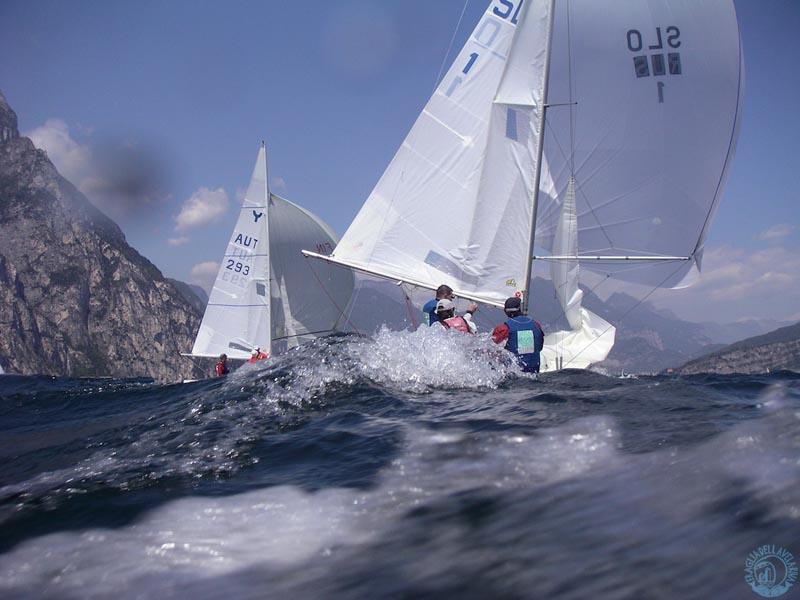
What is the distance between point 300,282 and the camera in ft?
122

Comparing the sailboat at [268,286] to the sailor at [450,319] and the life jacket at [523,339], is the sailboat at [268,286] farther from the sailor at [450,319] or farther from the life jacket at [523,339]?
the life jacket at [523,339]

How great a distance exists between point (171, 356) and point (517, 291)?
13833 centimetres

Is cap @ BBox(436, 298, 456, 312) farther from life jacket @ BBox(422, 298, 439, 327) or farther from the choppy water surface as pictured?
the choppy water surface

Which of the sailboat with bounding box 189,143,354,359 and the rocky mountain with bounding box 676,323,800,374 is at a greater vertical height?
the sailboat with bounding box 189,143,354,359

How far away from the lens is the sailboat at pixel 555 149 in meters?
16.0

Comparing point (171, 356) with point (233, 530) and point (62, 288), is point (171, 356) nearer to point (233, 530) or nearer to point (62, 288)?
point (62, 288)

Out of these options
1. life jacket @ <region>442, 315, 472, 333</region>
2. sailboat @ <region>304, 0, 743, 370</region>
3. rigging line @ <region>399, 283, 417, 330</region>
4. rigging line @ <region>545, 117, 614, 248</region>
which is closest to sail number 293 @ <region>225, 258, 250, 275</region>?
sailboat @ <region>304, 0, 743, 370</region>

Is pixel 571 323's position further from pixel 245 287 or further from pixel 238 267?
pixel 238 267

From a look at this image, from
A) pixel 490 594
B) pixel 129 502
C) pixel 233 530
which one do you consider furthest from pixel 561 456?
pixel 129 502

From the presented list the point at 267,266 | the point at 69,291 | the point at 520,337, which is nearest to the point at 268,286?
the point at 267,266

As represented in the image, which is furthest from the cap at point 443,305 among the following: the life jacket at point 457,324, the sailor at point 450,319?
the life jacket at point 457,324

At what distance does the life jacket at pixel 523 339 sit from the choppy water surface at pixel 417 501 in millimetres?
3172

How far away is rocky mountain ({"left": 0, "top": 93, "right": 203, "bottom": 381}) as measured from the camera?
401ft

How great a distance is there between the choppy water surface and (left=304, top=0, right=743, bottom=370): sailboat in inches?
414
